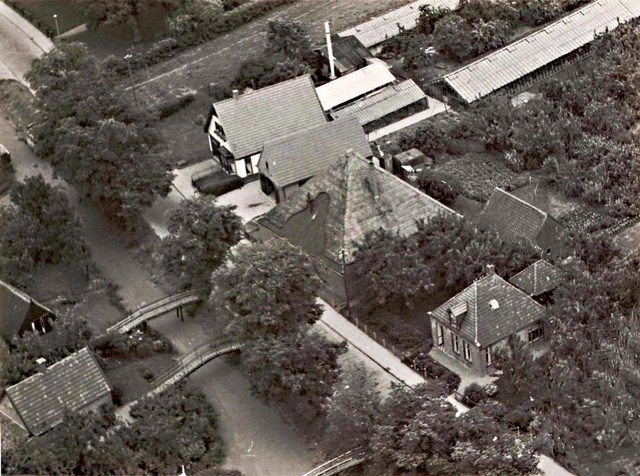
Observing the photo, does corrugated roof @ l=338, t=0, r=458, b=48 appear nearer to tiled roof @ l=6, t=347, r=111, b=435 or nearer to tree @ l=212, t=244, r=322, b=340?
tree @ l=212, t=244, r=322, b=340

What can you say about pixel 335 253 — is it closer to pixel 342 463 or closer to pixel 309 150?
pixel 309 150

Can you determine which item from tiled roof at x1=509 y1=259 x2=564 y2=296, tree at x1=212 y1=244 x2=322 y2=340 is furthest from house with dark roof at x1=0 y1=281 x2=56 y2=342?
tiled roof at x1=509 y1=259 x2=564 y2=296

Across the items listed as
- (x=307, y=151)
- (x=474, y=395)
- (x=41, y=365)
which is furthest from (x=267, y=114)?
(x=474, y=395)

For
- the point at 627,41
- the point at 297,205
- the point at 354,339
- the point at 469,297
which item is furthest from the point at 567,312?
the point at 627,41

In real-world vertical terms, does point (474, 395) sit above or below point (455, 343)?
below

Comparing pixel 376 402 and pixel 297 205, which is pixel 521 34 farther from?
pixel 376 402

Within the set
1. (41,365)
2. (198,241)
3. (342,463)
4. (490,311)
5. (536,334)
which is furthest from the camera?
(198,241)

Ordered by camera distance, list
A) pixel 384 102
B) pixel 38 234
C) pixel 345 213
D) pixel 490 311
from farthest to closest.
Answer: pixel 384 102 → pixel 38 234 → pixel 345 213 → pixel 490 311

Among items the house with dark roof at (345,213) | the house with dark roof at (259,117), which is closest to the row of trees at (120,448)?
the house with dark roof at (345,213)
